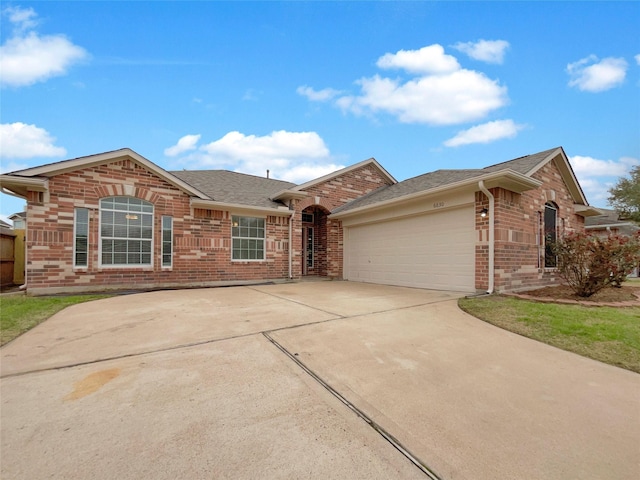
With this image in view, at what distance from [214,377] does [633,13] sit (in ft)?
41.2

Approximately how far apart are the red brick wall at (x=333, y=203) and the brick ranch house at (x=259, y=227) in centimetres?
15

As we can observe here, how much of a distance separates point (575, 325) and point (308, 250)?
1087cm

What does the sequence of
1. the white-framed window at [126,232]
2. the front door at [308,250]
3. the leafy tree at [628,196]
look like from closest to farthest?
the white-framed window at [126,232]
the front door at [308,250]
the leafy tree at [628,196]

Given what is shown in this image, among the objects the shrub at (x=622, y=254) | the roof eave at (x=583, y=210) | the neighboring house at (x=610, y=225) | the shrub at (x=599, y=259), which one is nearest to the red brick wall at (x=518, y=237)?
the shrub at (x=599, y=259)

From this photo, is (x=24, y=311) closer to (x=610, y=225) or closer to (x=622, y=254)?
(x=622, y=254)

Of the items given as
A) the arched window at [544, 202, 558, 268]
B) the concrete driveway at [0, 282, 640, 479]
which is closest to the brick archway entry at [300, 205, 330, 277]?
the arched window at [544, 202, 558, 268]

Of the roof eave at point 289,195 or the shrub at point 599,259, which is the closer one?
the shrub at point 599,259

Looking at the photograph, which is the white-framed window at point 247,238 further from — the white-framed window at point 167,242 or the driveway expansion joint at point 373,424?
the driveway expansion joint at point 373,424

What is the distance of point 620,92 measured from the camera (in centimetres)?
1173

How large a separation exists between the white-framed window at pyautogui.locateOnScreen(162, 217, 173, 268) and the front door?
20.4ft

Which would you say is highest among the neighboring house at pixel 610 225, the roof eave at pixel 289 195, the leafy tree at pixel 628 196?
the leafy tree at pixel 628 196

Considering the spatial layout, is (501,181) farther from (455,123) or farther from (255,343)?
(455,123)

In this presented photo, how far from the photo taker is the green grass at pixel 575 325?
3488mm

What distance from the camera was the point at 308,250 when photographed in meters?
14.2
